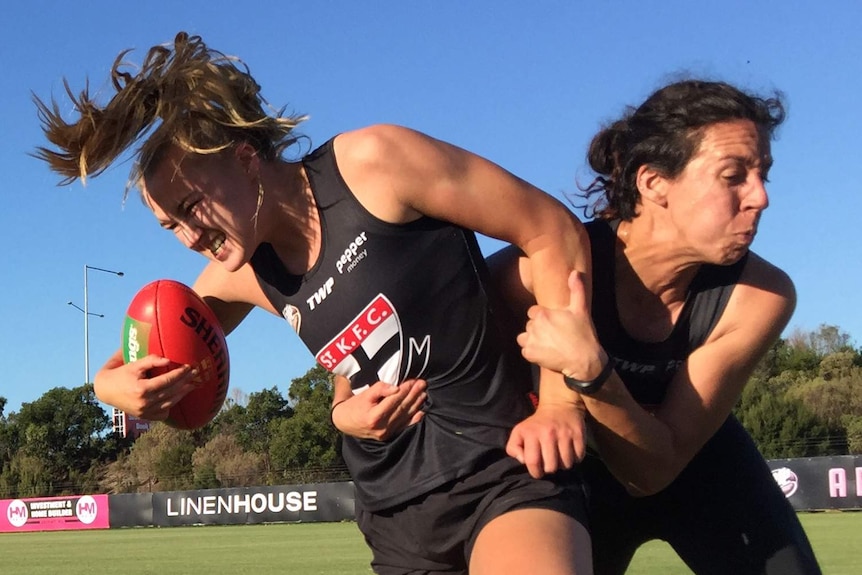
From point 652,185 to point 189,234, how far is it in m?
1.60

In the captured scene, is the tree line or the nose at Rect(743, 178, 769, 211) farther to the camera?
the tree line

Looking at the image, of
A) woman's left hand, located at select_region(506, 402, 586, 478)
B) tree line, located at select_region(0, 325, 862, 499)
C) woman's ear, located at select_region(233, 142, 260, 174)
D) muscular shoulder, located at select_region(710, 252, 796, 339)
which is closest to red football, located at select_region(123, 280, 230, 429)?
woman's ear, located at select_region(233, 142, 260, 174)

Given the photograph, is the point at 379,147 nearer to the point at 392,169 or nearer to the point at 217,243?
the point at 392,169

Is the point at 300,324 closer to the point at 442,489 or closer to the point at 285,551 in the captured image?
the point at 442,489

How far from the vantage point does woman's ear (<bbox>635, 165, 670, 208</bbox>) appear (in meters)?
3.81

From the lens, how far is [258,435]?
59.9m

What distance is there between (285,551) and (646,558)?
5575mm

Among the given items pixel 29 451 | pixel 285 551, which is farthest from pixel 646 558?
pixel 29 451

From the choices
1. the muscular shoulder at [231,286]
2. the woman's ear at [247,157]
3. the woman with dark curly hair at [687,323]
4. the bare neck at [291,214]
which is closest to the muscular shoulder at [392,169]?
the bare neck at [291,214]

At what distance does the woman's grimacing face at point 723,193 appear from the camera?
3580mm

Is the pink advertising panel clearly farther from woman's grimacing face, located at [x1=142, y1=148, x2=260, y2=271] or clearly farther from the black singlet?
woman's grimacing face, located at [x1=142, y1=148, x2=260, y2=271]

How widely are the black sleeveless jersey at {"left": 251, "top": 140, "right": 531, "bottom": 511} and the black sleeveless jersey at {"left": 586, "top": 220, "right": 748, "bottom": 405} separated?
0.49 meters

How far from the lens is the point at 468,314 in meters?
3.37

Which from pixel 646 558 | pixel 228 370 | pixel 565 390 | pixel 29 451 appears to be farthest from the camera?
pixel 29 451
